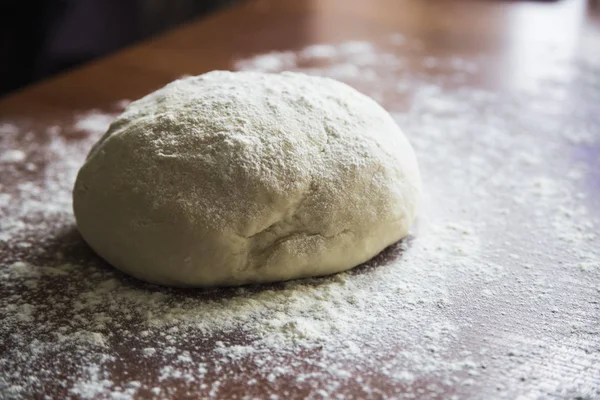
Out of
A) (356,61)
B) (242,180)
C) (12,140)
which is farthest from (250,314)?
(356,61)

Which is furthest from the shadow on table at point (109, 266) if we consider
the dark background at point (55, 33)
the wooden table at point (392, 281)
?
the dark background at point (55, 33)

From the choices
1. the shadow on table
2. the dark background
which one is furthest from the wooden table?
the dark background

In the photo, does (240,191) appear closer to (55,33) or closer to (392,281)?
(392,281)

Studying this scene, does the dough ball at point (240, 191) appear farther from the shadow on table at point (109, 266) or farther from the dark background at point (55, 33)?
the dark background at point (55, 33)

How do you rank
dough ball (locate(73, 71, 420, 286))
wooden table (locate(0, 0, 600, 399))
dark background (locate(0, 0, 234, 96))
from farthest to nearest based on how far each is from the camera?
dark background (locate(0, 0, 234, 96)) < dough ball (locate(73, 71, 420, 286)) < wooden table (locate(0, 0, 600, 399))

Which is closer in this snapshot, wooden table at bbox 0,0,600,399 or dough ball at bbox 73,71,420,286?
wooden table at bbox 0,0,600,399

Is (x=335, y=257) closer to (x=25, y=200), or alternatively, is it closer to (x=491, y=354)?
(x=491, y=354)

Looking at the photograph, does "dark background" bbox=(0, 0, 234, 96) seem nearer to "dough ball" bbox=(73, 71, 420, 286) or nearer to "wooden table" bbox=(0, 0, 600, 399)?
"wooden table" bbox=(0, 0, 600, 399)
